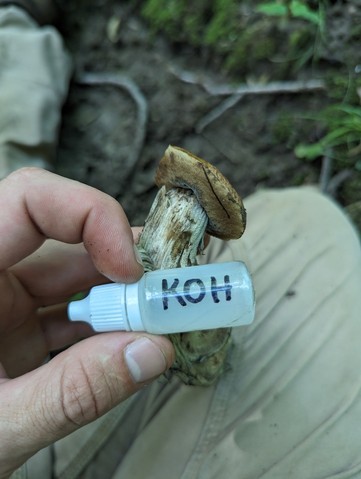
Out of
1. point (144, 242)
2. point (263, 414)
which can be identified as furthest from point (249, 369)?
point (144, 242)

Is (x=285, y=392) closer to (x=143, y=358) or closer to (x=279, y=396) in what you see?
(x=279, y=396)

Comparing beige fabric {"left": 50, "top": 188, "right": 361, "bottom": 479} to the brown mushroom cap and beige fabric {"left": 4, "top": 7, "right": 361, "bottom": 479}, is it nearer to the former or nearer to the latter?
beige fabric {"left": 4, "top": 7, "right": 361, "bottom": 479}

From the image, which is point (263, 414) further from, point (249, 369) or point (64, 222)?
point (64, 222)

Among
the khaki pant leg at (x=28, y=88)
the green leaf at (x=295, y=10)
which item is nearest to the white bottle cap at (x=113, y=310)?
the khaki pant leg at (x=28, y=88)

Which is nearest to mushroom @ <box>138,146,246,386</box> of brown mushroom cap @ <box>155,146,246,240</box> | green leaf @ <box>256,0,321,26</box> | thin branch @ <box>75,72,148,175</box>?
brown mushroom cap @ <box>155,146,246,240</box>

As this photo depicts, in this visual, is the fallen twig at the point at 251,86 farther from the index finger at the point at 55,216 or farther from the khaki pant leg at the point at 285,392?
the index finger at the point at 55,216
